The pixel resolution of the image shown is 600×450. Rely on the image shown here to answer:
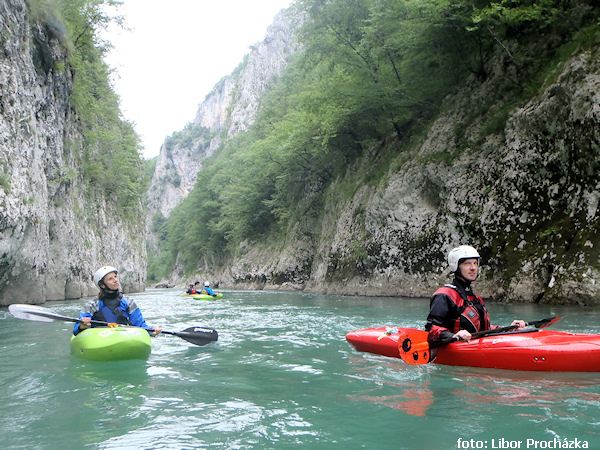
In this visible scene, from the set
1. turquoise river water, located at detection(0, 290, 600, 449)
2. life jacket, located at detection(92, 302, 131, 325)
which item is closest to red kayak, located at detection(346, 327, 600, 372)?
turquoise river water, located at detection(0, 290, 600, 449)

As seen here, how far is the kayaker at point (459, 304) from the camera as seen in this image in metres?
4.87

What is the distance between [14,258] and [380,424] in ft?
39.1

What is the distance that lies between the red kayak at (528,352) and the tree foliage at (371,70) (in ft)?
32.2

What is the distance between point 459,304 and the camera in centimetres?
495

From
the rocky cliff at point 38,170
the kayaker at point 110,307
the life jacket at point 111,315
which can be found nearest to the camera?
the kayaker at point 110,307

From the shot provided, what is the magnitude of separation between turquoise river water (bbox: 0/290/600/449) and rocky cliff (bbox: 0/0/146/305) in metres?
6.52

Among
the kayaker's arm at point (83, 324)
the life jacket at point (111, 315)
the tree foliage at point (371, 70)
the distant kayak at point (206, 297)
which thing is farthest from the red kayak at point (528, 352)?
the distant kayak at point (206, 297)

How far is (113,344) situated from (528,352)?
4574 mm

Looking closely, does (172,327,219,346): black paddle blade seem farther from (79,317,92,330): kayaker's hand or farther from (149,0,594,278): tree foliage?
(149,0,594,278): tree foliage

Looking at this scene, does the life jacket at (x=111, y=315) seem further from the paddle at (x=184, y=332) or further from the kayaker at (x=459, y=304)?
the kayaker at (x=459, y=304)

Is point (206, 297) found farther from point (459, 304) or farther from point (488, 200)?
point (459, 304)

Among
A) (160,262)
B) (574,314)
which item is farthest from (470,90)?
(160,262)

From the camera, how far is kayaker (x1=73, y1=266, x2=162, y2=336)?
20.5 feet

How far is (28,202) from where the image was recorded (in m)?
12.0
